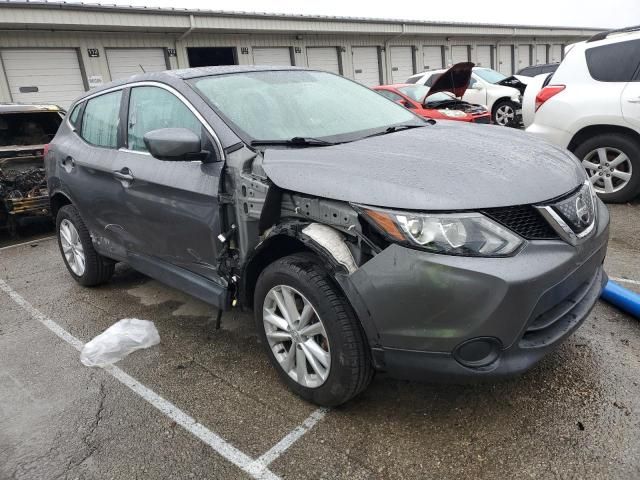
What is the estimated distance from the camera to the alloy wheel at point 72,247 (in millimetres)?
4301

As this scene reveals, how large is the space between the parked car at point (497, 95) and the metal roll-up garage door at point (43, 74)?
9.42 m

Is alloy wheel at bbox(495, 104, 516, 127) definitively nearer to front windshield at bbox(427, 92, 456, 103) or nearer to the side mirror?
front windshield at bbox(427, 92, 456, 103)

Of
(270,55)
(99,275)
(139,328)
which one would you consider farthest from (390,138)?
(270,55)

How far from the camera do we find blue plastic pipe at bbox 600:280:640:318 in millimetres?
3064

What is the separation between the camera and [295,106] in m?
3.03

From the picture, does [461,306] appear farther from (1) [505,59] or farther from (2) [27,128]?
(1) [505,59]

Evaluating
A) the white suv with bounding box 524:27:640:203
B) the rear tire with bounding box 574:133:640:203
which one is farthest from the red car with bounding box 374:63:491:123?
the rear tire with bounding box 574:133:640:203

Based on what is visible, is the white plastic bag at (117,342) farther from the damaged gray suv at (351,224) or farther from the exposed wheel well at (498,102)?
the exposed wheel well at (498,102)

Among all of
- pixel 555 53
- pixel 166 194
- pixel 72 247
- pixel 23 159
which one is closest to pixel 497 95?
pixel 23 159

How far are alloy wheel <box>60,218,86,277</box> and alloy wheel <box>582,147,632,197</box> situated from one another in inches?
203

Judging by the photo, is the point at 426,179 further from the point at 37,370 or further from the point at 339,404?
the point at 37,370

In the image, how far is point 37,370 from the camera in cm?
316

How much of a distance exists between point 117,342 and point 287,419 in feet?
4.91

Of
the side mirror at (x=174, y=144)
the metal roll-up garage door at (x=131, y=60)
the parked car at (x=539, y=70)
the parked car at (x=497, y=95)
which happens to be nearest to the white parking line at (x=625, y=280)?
the side mirror at (x=174, y=144)
